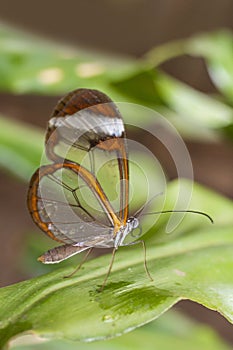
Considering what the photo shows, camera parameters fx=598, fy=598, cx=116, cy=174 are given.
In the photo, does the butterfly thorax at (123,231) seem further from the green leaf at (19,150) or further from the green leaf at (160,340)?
the green leaf at (160,340)

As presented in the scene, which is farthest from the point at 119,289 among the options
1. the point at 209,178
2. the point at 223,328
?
the point at 209,178

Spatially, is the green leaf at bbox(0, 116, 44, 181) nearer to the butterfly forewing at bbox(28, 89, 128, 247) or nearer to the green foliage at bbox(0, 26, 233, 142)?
A: the green foliage at bbox(0, 26, 233, 142)

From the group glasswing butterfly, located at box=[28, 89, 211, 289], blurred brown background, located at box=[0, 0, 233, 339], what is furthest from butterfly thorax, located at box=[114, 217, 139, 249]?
blurred brown background, located at box=[0, 0, 233, 339]

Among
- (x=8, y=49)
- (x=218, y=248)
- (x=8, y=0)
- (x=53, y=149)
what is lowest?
(x=218, y=248)

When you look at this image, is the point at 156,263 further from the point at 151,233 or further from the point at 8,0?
the point at 8,0

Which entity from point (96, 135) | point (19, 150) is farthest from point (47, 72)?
point (96, 135)

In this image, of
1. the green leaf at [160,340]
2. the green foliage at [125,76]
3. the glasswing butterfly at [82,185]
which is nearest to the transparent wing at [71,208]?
the glasswing butterfly at [82,185]

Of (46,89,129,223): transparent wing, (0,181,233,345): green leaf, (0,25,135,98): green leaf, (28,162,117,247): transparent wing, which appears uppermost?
(0,25,135,98): green leaf

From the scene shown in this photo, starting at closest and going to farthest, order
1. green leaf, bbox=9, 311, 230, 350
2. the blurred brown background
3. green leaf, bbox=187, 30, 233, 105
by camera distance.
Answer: green leaf, bbox=187, 30, 233, 105 → green leaf, bbox=9, 311, 230, 350 → the blurred brown background
